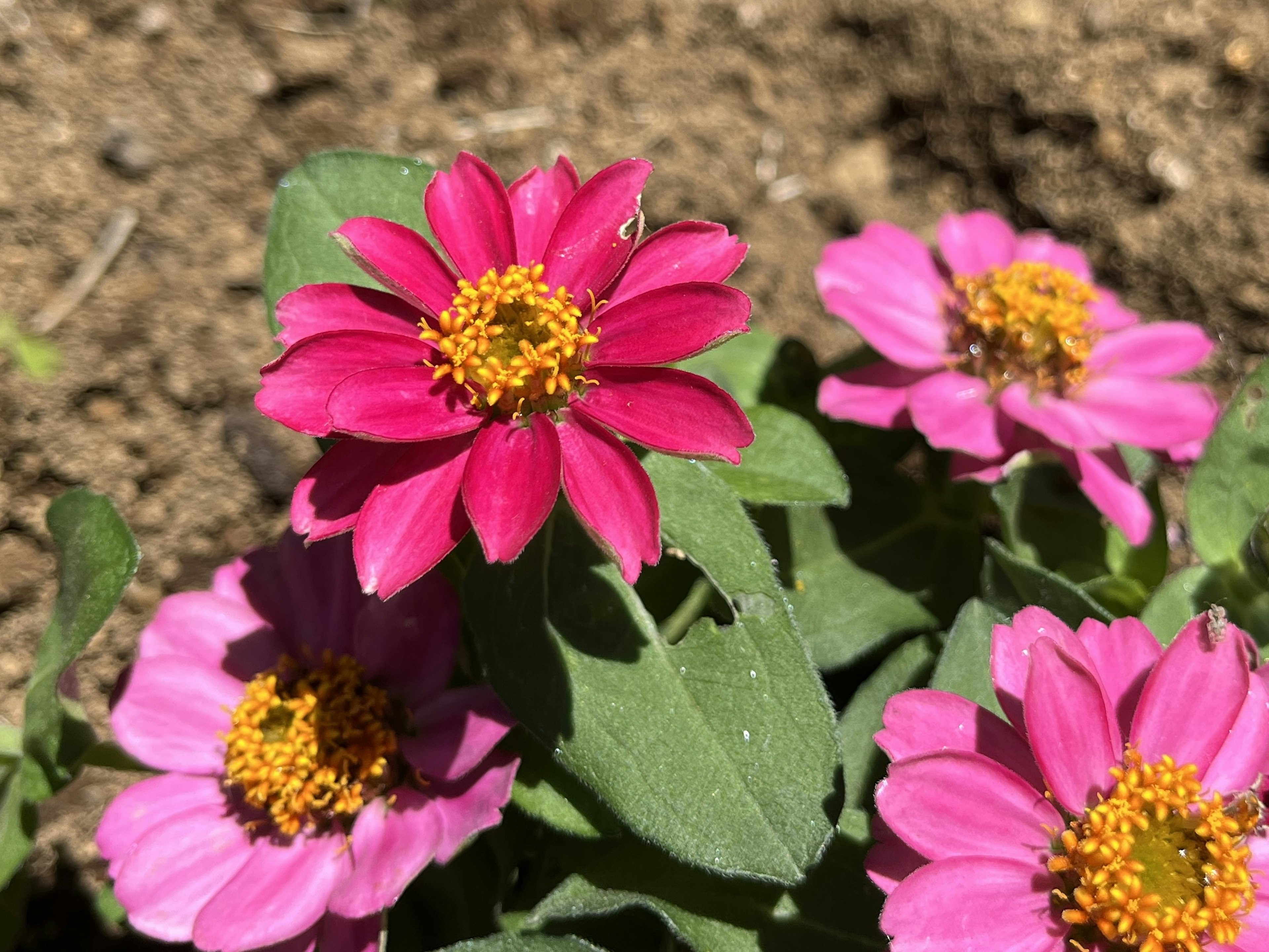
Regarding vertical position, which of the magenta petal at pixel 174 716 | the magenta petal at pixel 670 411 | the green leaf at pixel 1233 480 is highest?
the magenta petal at pixel 670 411

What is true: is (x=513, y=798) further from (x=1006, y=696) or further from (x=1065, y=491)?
(x=1065, y=491)

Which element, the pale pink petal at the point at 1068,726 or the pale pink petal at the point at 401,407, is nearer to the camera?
the pale pink petal at the point at 401,407

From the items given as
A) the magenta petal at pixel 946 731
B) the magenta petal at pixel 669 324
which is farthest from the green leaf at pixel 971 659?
the magenta petal at pixel 669 324

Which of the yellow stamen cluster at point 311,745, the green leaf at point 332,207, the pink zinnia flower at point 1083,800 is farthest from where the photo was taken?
the green leaf at point 332,207

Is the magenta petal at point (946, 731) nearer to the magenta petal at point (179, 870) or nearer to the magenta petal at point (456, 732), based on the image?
the magenta petal at point (456, 732)

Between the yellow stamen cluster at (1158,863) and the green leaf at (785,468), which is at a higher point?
the green leaf at (785,468)

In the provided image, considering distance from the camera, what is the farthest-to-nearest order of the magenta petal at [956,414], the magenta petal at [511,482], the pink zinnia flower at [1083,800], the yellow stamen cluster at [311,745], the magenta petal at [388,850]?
1. the magenta petal at [956,414]
2. the yellow stamen cluster at [311,745]
3. the magenta petal at [388,850]
4. the pink zinnia flower at [1083,800]
5. the magenta petal at [511,482]

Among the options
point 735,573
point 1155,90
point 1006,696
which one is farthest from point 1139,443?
point 1155,90

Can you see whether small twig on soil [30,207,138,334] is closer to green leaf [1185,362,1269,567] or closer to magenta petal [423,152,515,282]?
magenta petal [423,152,515,282]

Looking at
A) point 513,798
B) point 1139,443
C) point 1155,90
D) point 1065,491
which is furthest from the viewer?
point 1155,90
